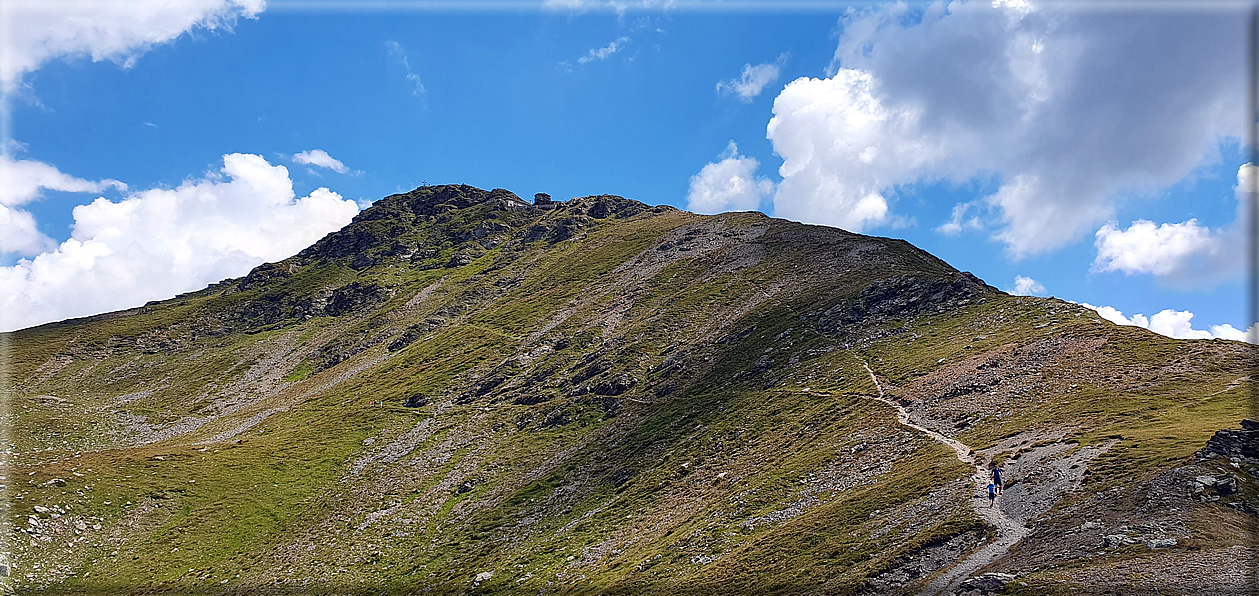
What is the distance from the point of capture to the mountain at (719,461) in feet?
110

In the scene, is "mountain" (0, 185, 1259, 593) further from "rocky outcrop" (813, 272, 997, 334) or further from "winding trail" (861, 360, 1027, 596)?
"rocky outcrop" (813, 272, 997, 334)

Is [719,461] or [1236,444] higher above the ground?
[1236,444]

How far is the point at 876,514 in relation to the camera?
4103cm

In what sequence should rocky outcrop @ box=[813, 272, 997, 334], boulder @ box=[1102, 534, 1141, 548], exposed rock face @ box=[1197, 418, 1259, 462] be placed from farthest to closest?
rocky outcrop @ box=[813, 272, 997, 334], exposed rock face @ box=[1197, 418, 1259, 462], boulder @ box=[1102, 534, 1141, 548]

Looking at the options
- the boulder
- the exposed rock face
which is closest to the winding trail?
the boulder

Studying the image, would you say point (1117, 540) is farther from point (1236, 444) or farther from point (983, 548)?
point (1236, 444)

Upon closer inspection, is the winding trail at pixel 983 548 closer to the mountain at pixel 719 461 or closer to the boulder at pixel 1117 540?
the mountain at pixel 719 461

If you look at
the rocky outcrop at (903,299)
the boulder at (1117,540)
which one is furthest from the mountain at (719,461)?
the rocky outcrop at (903,299)

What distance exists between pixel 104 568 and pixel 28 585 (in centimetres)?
663

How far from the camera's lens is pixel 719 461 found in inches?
2613

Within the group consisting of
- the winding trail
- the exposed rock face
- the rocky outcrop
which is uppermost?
the rocky outcrop

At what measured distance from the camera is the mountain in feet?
110

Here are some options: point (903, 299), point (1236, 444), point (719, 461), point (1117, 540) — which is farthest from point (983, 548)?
point (903, 299)

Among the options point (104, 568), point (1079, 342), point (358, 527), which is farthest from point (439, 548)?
point (1079, 342)
